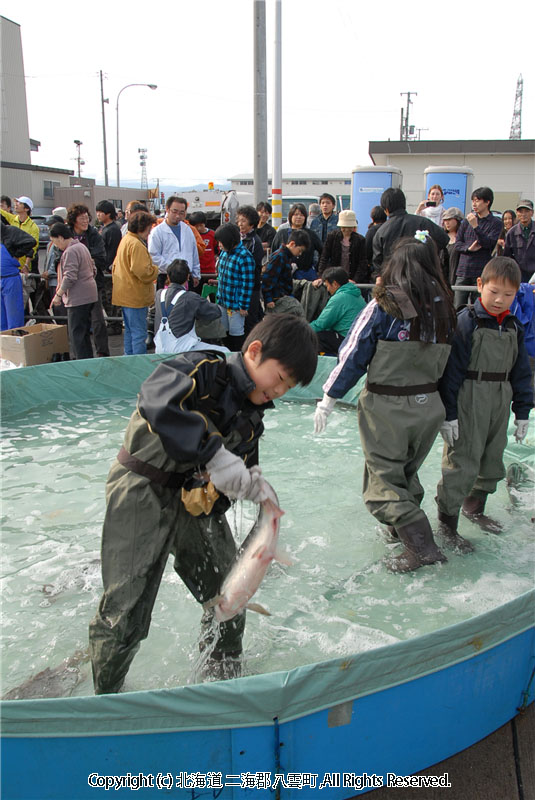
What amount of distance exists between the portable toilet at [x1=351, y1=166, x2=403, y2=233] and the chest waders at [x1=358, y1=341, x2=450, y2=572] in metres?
10.4

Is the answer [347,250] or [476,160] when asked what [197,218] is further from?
[476,160]

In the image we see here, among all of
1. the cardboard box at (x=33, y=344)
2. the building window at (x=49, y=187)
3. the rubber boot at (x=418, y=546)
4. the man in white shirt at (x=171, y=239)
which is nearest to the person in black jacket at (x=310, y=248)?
the man in white shirt at (x=171, y=239)

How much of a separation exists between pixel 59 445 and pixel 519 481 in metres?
3.69

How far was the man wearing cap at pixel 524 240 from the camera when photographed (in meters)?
8.50

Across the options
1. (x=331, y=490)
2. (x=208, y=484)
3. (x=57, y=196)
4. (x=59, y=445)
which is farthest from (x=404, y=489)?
(x=57, y=196)

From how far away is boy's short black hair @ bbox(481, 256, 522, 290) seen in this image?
10.8ft

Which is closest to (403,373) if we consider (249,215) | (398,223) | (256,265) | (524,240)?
(398,223)

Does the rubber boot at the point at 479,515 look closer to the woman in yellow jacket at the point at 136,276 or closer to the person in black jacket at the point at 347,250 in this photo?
the person in black jacket at the point at 347,250

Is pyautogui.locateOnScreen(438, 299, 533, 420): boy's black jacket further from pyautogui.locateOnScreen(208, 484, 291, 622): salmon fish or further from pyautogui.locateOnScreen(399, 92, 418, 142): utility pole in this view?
pyautogui.locateOnScreen(399, 92, 418, 142): utility pole

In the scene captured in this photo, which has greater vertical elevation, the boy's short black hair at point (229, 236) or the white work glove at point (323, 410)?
the boy's short black hair at point (229, 236)

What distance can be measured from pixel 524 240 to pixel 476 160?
58.8ft

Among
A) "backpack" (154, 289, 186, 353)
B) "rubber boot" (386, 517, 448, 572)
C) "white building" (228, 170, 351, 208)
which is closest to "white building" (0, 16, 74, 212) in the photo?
"white building" (228, 170, 351, 208)

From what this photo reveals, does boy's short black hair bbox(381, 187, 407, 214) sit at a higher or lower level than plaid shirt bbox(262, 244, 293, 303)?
higher

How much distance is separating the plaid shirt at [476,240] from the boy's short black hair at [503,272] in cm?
450
